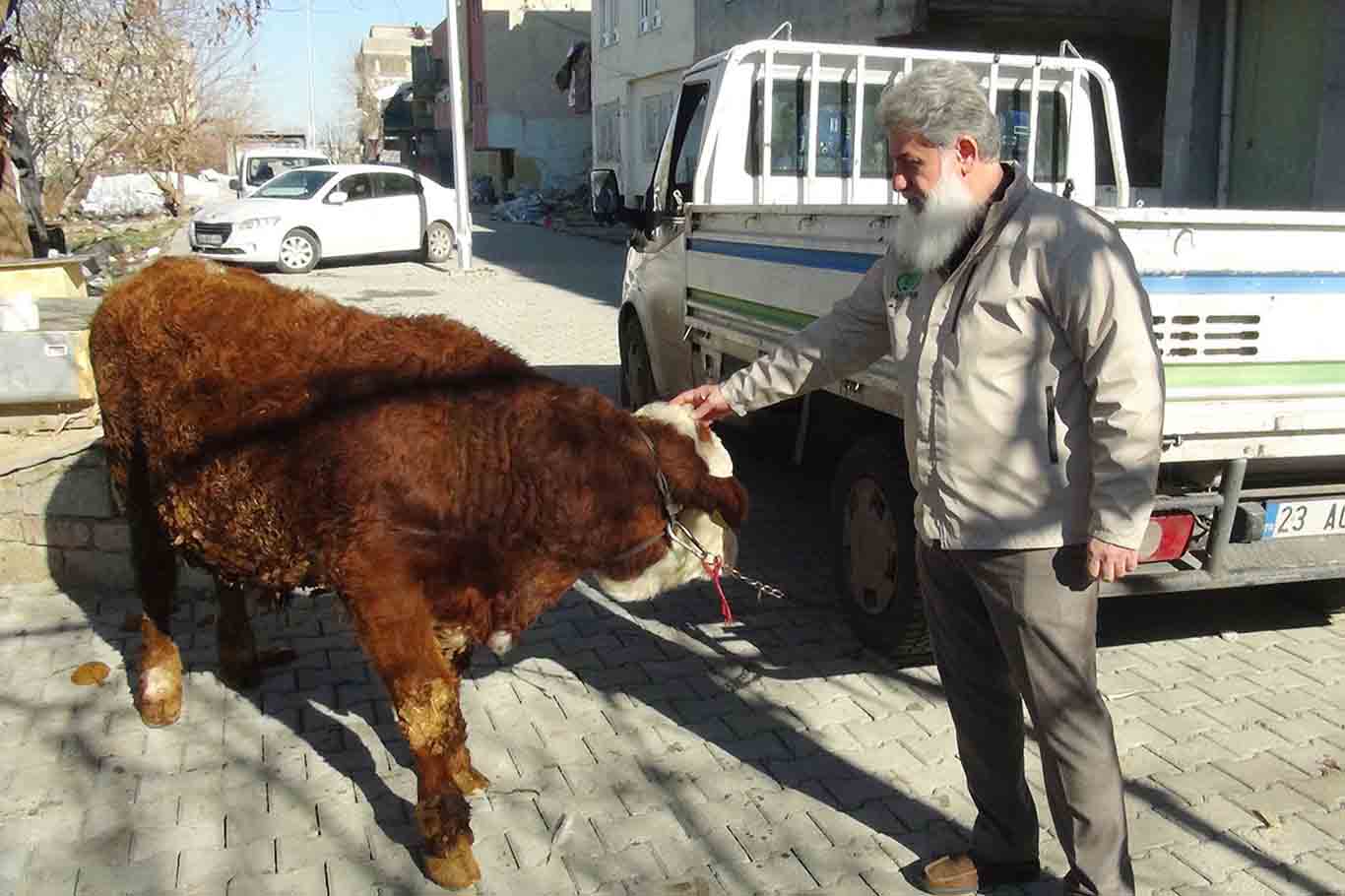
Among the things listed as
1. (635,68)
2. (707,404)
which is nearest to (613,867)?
(707,404)

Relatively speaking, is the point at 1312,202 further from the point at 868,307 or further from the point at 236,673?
the point at 236,673

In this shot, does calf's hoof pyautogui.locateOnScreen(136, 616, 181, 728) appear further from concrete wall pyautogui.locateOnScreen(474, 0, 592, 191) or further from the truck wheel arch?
concrete wall pyautogui.locateOnScreen(474, 0, 592, 191)

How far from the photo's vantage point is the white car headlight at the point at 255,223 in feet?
64.6

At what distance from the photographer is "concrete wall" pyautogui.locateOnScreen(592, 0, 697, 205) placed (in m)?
27.7

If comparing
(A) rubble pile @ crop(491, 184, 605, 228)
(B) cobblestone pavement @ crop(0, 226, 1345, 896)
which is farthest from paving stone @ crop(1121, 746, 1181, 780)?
(A) rubble pile @ crop(491, 184, 605, 228)

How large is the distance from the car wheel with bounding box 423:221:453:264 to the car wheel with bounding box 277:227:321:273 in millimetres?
2618

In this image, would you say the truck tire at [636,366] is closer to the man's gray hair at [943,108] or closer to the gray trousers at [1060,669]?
the gray trousers at [1060,669]

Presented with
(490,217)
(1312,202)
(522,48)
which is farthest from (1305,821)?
(522,48)

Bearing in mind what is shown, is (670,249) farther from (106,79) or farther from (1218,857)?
(106,79)

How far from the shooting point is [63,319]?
6.31 metres

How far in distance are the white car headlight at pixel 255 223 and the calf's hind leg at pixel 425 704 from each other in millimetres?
18116

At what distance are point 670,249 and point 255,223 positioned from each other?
48.8ft

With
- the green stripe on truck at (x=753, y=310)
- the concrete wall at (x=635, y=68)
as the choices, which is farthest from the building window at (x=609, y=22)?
the green stripe on truck at (x=753, y=310)

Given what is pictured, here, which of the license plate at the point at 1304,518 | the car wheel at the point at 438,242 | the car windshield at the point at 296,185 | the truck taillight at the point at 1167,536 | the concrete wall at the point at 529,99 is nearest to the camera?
the truck taillight at the point at 1167,536
